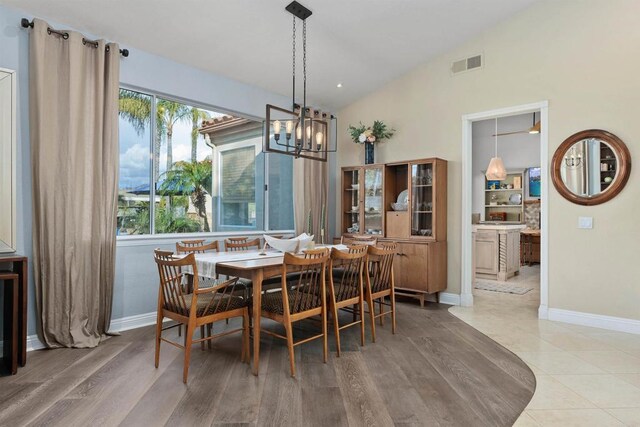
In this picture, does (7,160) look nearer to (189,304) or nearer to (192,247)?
(192,247)

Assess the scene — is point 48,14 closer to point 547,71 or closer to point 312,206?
point 312,206

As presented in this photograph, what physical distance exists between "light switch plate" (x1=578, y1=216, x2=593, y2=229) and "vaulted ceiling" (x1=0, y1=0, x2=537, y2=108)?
247cm

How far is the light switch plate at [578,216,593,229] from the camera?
4.04 m

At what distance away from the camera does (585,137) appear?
405cm

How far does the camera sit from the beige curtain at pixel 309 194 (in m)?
5.46

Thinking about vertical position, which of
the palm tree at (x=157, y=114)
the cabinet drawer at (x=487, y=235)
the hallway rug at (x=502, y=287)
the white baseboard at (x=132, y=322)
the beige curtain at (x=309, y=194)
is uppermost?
the palm tree at (x=157, y=114)

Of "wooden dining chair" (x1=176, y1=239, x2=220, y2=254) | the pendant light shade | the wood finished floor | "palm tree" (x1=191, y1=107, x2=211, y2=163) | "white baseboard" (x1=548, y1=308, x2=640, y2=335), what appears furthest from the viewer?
the pendant light shade

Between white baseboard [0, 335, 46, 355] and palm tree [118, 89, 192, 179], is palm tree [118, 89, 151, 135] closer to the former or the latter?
palm tree [118, 89, 192, 179]

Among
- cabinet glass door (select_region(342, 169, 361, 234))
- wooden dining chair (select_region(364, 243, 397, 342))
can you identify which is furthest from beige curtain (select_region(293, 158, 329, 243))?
wooden dining chair (select_region(364, 243, 397, 342))

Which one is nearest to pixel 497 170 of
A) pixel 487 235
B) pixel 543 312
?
pixel 487 235

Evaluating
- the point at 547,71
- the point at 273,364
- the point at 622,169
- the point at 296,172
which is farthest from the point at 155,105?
the point at 622,169

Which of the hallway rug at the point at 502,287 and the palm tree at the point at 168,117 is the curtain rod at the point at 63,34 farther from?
the hallway rug at the point at 502,287

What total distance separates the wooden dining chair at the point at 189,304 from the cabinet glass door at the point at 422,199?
285cm

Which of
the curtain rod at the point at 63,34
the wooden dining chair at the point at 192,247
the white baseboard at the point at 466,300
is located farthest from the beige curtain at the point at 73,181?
the white baseboard at the point at 466,300
